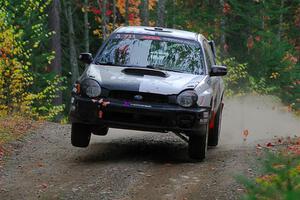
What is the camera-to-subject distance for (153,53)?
10320 millimetres

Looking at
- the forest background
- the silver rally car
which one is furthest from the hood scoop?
the forest background

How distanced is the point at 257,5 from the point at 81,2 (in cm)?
960

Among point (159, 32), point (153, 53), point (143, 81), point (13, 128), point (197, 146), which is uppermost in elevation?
point (159, 32)

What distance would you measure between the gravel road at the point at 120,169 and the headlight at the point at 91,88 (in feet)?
3.29

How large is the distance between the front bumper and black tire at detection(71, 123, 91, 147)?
54 centimetres

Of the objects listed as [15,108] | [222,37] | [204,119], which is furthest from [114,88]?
[222,37]

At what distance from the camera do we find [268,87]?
27.8 meters

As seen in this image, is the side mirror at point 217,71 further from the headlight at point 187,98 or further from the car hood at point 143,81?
the headlight at point 187,98

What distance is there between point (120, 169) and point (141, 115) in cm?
85

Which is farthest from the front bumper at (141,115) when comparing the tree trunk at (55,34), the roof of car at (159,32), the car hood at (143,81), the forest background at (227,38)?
the tree trunk at (55,34)

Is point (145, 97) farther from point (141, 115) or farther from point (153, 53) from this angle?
point (153, 53)

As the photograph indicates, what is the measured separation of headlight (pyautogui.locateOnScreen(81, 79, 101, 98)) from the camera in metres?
9.06

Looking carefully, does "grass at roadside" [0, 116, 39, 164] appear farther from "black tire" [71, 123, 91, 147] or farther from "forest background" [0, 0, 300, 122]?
"forest background" [0, 0, 300, 122]

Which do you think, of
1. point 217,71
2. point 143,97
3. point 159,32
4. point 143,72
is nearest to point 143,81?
point 143,97
